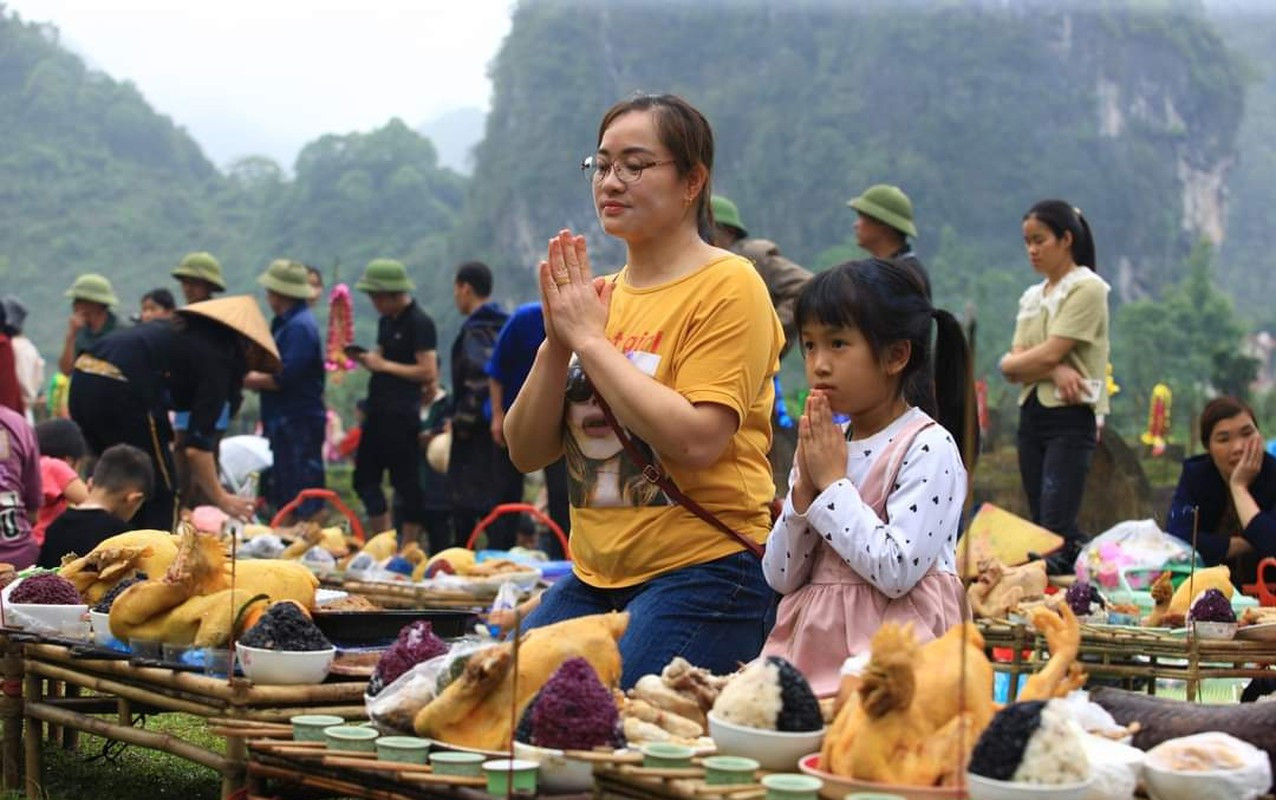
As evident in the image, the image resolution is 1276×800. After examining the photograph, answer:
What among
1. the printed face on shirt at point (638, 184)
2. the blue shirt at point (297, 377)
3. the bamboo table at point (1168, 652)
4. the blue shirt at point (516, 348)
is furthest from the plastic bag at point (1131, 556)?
the blue shirt at point (297, 377)

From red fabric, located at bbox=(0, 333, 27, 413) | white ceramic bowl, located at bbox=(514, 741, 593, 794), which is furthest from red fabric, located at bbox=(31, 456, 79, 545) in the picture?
white ceramic bowl, located at bbox=(514, 741, 593, 794)

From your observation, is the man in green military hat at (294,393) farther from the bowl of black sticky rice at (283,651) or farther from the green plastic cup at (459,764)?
the green plastic cup at (459,764)

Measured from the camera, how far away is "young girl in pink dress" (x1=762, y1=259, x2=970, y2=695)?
3818mm

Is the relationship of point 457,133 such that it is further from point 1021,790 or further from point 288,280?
point 1021,790

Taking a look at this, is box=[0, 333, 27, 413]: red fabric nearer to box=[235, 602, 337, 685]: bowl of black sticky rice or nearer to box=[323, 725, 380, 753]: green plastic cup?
box=[235, 602, 337, 685]: bowl of black sticky rice

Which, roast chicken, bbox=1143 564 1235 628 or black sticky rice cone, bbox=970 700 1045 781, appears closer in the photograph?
black sticky rice cone, bbox=970 700 1045 781

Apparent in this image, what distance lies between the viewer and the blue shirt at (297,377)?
11617 millimetres

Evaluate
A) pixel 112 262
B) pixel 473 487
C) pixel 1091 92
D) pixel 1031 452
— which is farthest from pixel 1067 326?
pixel 1091 92

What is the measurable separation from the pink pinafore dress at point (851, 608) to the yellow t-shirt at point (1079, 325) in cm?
491

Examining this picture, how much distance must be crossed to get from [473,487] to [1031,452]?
3443 mm

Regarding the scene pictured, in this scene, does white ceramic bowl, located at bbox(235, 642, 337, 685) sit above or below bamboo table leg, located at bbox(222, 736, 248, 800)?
above

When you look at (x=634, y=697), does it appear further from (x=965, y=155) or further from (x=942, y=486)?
(x=965, y=155)

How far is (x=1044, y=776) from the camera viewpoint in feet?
8.76

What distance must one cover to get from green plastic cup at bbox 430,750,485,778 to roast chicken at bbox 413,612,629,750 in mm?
165
